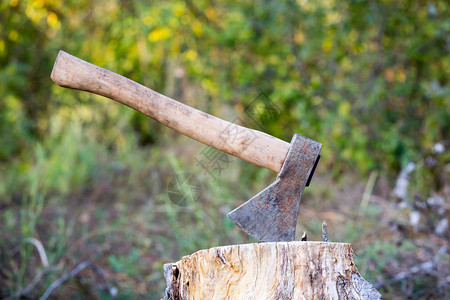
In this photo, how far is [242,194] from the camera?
4.09 m

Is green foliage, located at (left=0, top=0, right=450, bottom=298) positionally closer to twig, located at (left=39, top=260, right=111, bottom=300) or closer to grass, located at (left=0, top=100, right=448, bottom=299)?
grass, located at (left=0, top=100, right=448, bottom=299)

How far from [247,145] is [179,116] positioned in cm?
29

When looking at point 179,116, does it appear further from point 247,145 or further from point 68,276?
point 68,276

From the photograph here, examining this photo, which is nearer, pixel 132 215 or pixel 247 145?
pixel 247 145

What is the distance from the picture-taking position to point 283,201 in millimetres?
1678

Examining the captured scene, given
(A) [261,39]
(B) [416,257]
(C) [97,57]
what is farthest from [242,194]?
(C) [97,57]

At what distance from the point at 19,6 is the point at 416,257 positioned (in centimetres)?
504

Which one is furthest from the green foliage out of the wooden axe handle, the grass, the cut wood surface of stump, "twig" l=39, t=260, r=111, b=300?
the cut wood surface of stump

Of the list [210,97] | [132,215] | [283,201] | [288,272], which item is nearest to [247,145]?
[283,201]

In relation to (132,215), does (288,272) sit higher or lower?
lower

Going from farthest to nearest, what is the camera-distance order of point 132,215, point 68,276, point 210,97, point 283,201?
point 210,97 < point 132,215 < point 68,276 < point 283,201

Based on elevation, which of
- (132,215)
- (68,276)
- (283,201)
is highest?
(132,215)

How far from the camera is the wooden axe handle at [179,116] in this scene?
1.70 m

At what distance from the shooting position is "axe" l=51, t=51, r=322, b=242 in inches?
65.1
